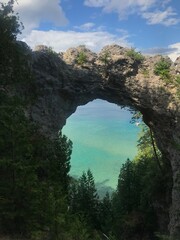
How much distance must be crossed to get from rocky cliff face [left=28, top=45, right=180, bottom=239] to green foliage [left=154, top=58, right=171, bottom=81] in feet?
0.98

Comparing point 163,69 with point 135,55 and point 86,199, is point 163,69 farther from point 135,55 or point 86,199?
point 86,199

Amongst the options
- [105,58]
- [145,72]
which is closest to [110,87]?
[105,58]

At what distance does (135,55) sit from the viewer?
80.3 ft

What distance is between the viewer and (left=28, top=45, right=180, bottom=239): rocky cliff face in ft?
72.9

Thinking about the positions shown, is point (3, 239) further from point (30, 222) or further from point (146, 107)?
point (146, 107)

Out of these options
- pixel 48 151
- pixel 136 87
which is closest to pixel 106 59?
pixel 136 87

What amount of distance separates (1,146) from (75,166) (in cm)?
6498

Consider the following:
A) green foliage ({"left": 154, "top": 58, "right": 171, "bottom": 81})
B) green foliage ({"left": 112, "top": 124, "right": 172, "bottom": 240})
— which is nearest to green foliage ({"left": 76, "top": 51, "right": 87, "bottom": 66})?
green foliage ({"left": 154, "top": 58, "right": 171, "bottom": 81})

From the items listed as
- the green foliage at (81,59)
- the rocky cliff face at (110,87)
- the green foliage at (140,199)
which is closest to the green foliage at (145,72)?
the rocky cliff face at (110,87)

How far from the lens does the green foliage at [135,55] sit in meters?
24.5

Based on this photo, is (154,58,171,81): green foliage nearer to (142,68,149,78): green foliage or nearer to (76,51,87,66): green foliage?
(142,68,149,78): green foliage

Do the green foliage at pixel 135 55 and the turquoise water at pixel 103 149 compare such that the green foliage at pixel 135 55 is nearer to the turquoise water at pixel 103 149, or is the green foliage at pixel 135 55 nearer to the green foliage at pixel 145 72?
the green foliage at pixel 145 72

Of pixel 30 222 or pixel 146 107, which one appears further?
pixel 146 107

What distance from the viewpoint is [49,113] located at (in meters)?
22.8
